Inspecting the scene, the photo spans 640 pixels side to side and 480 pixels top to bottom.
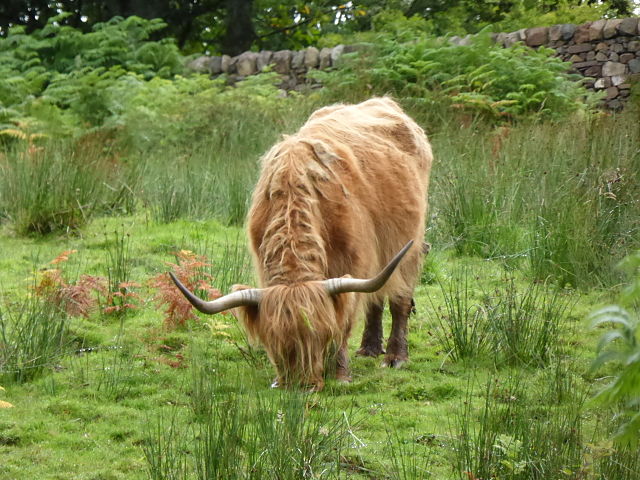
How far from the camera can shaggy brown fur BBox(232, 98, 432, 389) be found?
435cm

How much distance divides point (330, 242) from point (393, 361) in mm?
1028

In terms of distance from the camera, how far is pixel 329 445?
332cm

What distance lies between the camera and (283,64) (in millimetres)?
16828

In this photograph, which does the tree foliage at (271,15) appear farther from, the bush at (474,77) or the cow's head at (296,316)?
the cow's head at (296,316)

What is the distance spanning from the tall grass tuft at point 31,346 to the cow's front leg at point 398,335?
189 cm

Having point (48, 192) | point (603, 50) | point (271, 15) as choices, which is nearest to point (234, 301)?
point (48, 192)

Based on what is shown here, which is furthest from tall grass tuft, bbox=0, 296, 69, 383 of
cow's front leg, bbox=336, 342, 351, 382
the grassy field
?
cow's front leg, bbox=336, 342, 351, 382

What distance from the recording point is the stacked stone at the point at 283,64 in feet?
52.7

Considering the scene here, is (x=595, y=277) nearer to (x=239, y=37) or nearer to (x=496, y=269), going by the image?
(x=496, y=269)

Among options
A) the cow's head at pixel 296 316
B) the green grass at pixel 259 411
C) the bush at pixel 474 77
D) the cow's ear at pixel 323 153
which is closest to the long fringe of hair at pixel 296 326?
the cow's head at pixel 296 316

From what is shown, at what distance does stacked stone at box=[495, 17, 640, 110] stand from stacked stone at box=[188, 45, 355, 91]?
3.30 metres

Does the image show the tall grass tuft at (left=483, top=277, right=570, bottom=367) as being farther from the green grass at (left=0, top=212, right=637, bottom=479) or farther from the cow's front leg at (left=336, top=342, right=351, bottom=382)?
the cow's front leg at (left=336, top=342, right=351, bottom=382)

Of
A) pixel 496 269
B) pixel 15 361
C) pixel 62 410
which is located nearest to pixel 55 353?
pixel 15 361

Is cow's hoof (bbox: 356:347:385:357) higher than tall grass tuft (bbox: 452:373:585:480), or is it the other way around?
tall grass tuft (bbox: 452:373:585:480)
